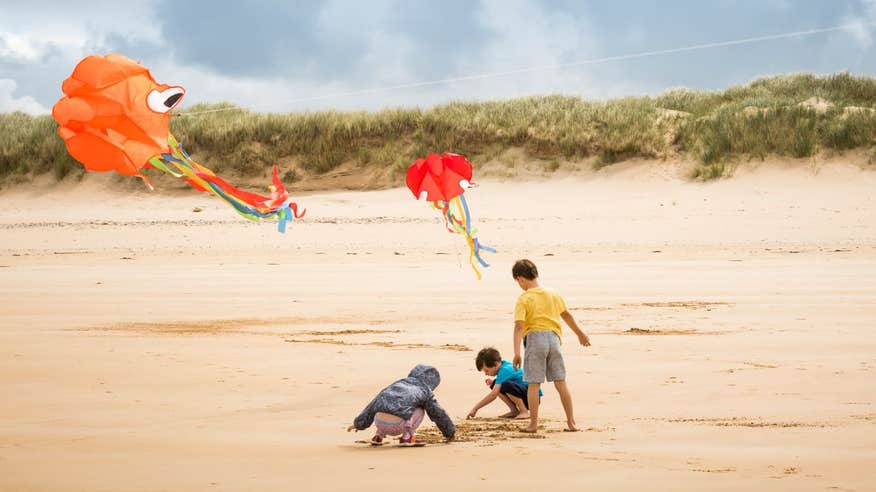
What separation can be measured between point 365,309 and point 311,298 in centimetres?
123

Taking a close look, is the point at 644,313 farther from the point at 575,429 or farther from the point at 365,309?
the point at 575,429

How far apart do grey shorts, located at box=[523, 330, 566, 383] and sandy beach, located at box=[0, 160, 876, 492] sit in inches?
10.1

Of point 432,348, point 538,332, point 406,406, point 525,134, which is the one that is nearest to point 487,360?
point 538,332

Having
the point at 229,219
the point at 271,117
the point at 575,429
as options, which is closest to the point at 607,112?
the point at 271,117

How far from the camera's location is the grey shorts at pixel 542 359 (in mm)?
5957

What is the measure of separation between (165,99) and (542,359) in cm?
256

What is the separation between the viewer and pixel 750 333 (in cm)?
907

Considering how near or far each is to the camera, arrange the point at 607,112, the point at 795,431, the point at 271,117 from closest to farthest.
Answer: the point at 795,431, the point at 607,112, the point at 271,117

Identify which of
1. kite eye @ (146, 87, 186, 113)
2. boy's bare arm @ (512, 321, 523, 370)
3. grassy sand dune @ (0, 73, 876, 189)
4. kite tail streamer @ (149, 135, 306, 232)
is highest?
grassy sand dune @ (0, 73, 876, 189)

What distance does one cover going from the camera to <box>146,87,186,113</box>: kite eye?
6730mm

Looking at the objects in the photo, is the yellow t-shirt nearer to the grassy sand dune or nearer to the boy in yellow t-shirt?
the boy in yellow t-shirt

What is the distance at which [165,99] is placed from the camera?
6.75 meters

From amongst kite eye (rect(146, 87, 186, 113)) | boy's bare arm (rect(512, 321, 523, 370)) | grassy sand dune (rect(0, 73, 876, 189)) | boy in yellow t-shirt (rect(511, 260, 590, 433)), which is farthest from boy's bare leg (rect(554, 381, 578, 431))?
grassy sand dune (rect(0, 73, 876, 189))

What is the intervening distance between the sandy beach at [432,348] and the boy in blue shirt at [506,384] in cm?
13
